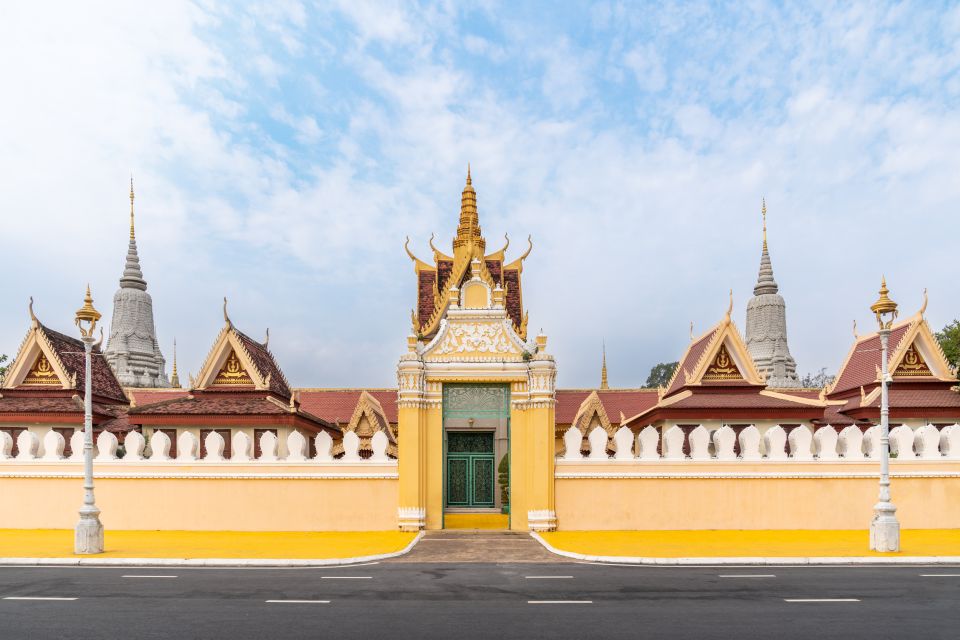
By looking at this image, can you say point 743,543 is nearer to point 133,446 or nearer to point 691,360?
point 691,360

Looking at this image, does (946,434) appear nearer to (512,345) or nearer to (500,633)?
(512,345)

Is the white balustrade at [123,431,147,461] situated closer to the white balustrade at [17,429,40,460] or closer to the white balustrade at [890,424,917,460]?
the white balustrade at [17,429,40,460]

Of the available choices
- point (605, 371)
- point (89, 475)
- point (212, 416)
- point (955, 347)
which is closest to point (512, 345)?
point (89, 475)

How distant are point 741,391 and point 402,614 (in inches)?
690

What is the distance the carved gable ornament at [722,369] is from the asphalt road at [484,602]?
11813mm

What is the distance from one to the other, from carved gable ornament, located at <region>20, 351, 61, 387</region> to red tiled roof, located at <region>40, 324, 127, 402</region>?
411 mm

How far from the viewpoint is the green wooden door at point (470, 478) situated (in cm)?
1714

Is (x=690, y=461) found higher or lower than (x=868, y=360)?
lower

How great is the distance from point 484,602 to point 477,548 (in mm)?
4812

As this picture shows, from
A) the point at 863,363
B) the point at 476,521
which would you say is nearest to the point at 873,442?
the point at 863,363

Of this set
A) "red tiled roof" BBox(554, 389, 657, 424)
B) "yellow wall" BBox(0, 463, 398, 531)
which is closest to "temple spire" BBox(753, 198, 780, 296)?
"red tiled roof" BBox(554, 389, 657, 424)

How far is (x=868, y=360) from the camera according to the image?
24.4 meters

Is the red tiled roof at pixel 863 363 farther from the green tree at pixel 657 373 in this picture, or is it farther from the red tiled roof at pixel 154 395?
the green tree at pixel 657 373

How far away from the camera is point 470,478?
1717cm
